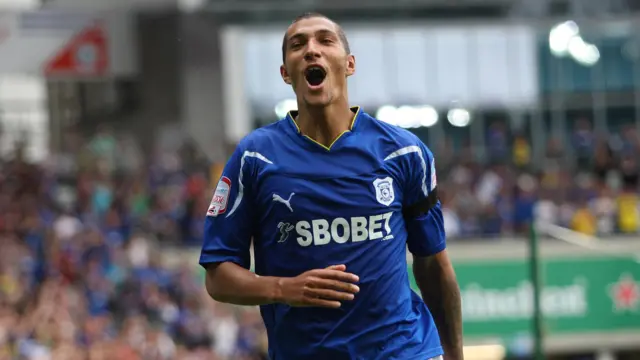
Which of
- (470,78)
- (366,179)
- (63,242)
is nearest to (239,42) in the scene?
(470,78)

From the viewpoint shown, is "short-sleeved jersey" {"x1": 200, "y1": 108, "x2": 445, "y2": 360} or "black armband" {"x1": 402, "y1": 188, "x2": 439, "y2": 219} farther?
"black armband" {"x1": 402, "y1": 188, "x2": 439, "y2": 219}

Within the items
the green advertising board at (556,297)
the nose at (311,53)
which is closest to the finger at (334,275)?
the nose at (311,53)

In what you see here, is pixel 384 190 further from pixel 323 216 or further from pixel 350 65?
pixel 350 65

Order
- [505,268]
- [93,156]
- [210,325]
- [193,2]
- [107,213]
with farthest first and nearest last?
[193,2] → [93,156] → [505,268] → [107,213] → [210,325]

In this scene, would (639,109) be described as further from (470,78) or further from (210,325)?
(210,325)

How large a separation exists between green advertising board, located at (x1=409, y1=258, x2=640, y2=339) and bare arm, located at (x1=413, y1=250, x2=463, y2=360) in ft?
39.0

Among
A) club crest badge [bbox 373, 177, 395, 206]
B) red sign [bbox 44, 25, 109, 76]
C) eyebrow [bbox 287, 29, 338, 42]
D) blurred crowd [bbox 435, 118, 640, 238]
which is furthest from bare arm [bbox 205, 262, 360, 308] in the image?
red sign [bbox 44, 25, 109, 76]

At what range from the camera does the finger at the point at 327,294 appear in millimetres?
3773

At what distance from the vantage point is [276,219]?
3984 mm

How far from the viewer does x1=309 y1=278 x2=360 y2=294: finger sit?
A: 377 cm

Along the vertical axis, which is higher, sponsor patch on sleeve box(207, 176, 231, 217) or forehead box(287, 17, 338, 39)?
forehead box(287, 17, 338, 39)

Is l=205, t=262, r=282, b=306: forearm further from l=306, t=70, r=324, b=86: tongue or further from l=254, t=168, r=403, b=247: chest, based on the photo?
l=306, t=70, r=324, b=86: tongue

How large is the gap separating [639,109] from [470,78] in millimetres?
4023

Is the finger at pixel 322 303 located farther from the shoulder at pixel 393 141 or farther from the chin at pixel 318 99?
the chin at pixel 318 99
